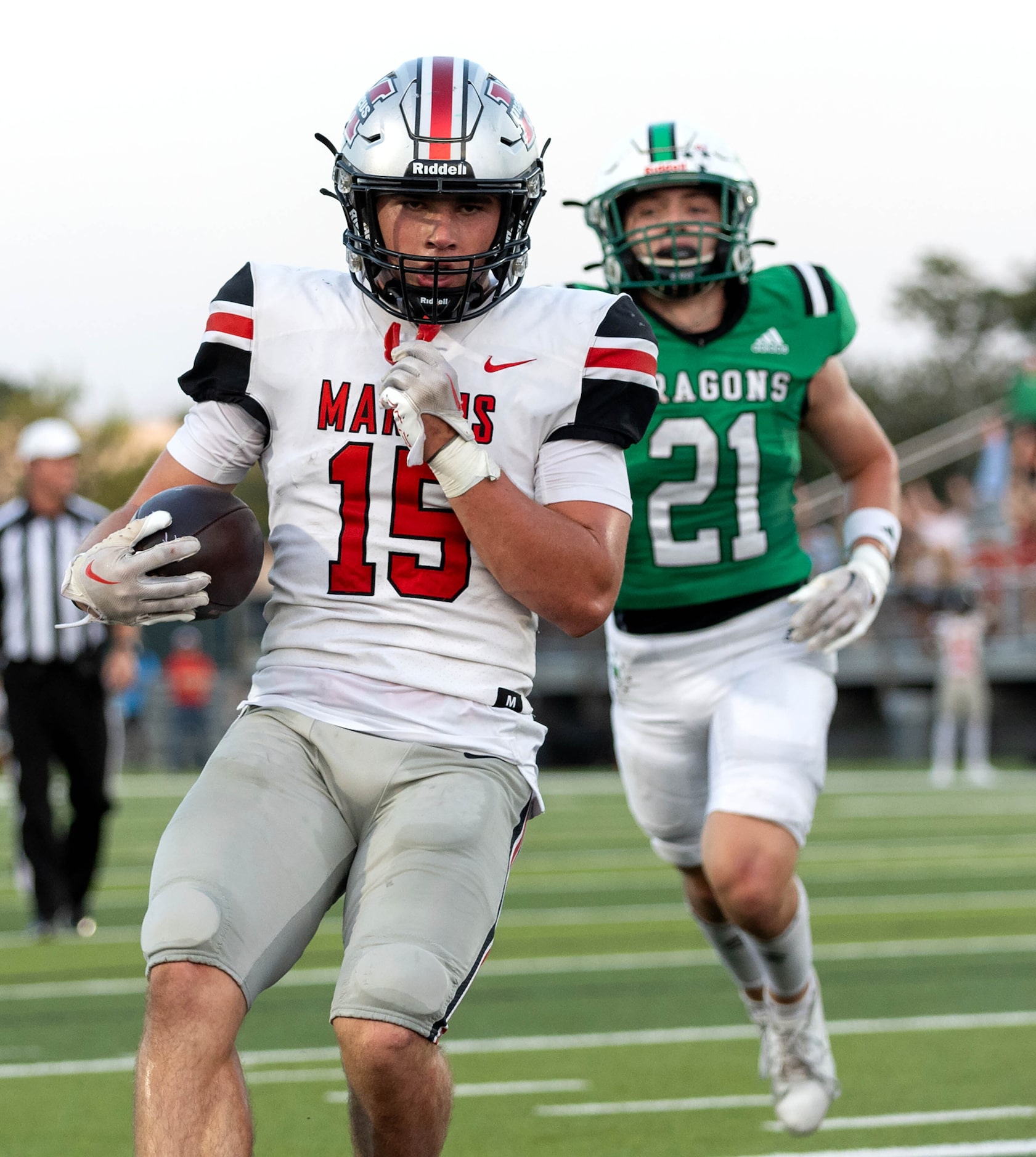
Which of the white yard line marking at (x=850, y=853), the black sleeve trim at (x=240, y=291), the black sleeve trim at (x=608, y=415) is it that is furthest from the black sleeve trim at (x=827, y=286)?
the white yard line marking at (x=850, y=853)

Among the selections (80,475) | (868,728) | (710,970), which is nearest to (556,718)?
(868,728)

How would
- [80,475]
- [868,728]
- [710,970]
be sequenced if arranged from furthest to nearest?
1. [80,475]
2. [868,728]
3. [710,970]

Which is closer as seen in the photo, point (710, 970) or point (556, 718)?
point (710, 970)

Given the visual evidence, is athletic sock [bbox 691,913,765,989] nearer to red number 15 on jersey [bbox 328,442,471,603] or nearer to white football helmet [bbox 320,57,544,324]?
red number 15 on jersey [bbox 328,442,471,603]

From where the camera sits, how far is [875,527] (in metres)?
4.32

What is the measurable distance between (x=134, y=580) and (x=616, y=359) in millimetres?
849

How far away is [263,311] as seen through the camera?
291cm

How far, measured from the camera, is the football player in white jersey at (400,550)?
2.50 meters

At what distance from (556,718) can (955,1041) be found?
14641 millimetres

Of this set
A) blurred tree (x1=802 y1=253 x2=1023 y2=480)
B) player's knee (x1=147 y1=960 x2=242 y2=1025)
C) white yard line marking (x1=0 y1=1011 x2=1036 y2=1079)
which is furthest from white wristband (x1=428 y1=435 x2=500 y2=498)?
blurred tree (x1=802 y1=253 x2=1023 y2=480)

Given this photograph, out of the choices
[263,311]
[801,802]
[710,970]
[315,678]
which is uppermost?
[263,311]

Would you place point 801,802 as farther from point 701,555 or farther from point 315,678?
point 315,678

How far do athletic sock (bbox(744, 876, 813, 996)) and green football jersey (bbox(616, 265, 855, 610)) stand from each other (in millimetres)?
746

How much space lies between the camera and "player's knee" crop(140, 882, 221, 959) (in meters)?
2.38
